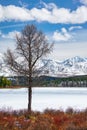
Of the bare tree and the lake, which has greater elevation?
the bare tree

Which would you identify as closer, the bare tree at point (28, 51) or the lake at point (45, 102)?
the bare tree at point (28, 51)

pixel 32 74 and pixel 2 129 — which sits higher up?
pixel 32 74

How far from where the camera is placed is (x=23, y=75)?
21.8m

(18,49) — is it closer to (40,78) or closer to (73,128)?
(40,78)

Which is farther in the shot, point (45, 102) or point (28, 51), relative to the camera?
point (45, 102)

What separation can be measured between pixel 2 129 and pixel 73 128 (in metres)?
2.45

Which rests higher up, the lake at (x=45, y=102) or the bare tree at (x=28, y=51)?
the bare tree at (x=28, y=51)

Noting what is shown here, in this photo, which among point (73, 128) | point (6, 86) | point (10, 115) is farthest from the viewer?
point (6, 86)

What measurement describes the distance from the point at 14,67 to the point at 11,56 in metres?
0.66

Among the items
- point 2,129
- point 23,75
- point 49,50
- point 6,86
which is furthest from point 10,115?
point 6,86

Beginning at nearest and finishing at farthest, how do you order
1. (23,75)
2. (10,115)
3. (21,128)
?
(21,128), (10,115), (23,75)

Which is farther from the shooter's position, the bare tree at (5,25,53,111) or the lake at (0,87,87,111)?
the lake at (0,87,87,111)

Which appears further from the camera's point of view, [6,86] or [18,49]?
[6,86]

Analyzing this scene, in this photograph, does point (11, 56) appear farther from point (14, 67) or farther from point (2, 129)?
point (2, 129)
